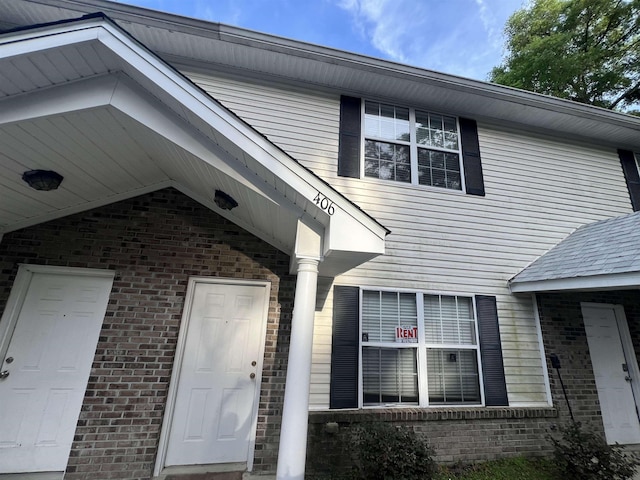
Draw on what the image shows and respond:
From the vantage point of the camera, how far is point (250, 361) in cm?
325

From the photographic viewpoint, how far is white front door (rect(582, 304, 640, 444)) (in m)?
4.02

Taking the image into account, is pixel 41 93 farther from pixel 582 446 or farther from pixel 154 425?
pixel 582 446

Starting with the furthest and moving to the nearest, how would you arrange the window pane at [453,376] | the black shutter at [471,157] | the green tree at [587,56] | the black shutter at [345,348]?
the green tree at [587,56], the black shutter at [471,157], the window pane at [453,376], the black shutter at [345,348]

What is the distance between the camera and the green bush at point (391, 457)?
254 cm

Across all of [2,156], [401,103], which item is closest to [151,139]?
[2,156]

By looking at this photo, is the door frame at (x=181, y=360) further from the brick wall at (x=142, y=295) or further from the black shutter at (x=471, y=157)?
the black shutter at (x=471, y=157)

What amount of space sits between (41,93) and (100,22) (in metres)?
0.72

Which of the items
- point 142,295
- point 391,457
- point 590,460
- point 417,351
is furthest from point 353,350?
point 590,460

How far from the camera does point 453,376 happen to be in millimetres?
3693

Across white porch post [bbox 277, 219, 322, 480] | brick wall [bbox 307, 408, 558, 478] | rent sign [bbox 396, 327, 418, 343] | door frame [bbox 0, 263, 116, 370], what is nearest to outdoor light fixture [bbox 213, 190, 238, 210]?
white porch post [bbox 277, 219, 322, 480]

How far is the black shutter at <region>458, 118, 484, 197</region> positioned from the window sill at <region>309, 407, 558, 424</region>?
3155mm

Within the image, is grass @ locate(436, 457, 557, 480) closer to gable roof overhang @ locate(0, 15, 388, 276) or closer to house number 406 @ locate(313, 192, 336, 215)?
gable roof overhang @ locate(0, 15, 388, 276)

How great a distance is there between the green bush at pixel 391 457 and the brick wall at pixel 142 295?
100cm

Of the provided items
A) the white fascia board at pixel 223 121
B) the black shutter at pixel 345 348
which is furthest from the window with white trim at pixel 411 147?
the white fascia board at pixel 223 121
